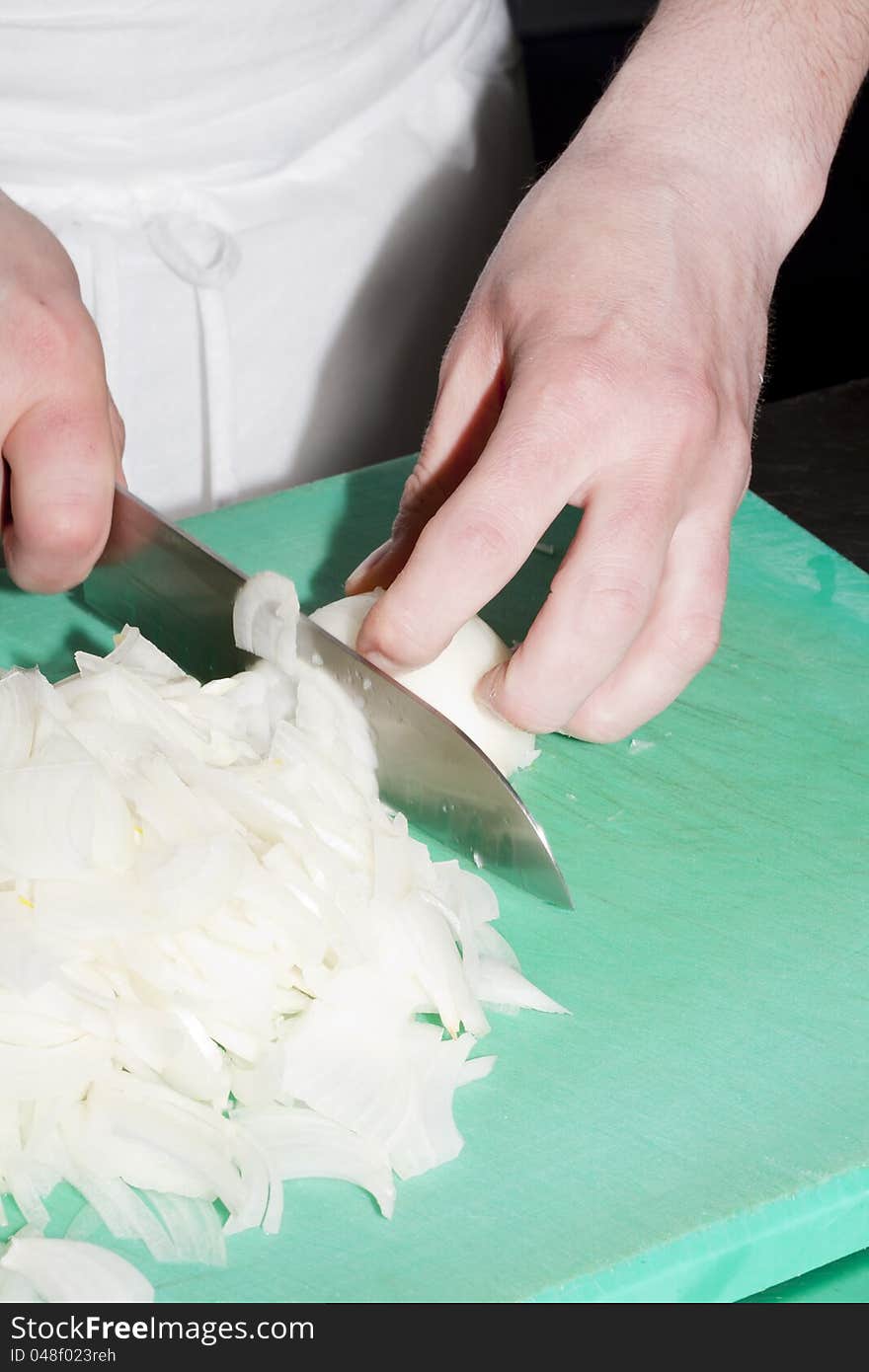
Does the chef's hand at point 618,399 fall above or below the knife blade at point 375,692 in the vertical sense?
above

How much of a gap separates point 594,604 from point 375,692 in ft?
0.62

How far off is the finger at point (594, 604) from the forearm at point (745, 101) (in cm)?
33

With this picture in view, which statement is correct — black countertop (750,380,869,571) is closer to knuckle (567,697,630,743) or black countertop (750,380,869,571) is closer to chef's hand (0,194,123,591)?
knuckle (567,697,630,743)

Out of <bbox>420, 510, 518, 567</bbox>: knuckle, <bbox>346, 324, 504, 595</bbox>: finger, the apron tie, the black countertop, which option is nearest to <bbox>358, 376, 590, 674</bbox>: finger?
<bbox>420, 510, 518, 567</bbox>: knuckle

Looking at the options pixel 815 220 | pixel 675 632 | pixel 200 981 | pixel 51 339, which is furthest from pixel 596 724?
pixel 815 220

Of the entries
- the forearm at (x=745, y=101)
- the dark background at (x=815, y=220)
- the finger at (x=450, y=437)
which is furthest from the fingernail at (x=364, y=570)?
the dark background at (x=815, y=220)

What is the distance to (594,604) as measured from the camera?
1.10 m

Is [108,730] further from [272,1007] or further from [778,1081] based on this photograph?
[778,1081]

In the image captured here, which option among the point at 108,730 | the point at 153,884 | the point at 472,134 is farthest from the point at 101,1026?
the point at 472,134

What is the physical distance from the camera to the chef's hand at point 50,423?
118 cm

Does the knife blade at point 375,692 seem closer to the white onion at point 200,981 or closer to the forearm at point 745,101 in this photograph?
the white onion at point 200,981

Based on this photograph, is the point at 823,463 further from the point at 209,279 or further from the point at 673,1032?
the point at 673,1032

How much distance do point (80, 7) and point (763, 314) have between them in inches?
28.8

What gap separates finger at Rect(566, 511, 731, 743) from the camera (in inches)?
47.1
